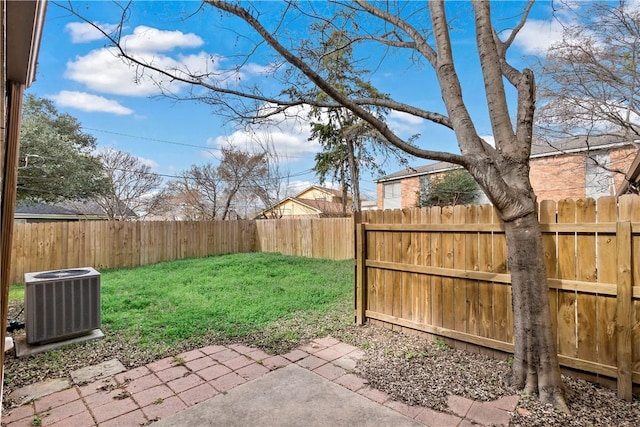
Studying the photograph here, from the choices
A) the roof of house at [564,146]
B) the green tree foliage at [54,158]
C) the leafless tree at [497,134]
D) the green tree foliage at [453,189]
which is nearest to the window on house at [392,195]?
the roof of house at [564,146]

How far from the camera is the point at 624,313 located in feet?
7.78

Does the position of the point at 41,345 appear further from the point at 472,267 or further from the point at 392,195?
the point at 392,195

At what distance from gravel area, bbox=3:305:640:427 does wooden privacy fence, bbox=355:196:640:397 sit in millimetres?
209

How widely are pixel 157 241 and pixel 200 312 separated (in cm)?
637

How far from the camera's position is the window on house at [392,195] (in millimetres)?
Answer: 19984

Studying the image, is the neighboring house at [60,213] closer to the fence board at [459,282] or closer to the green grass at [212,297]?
the green grass at [212,297]

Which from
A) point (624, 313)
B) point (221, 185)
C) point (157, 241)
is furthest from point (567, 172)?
point (221, 185)

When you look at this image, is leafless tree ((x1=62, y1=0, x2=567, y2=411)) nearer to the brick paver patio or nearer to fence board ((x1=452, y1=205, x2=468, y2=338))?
the brick paver patio

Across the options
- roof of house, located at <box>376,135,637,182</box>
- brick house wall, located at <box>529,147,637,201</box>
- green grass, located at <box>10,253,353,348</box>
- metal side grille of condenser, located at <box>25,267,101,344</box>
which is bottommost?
green grass, located at <box>10,253,353,348</box>

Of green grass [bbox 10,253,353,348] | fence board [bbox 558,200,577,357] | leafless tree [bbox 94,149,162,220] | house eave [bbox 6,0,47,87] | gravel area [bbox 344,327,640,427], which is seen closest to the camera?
house eave [bbox 6,0,47,87]

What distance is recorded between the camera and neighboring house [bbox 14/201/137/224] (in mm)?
17047

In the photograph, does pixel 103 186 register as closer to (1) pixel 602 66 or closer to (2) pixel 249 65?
(2) pixel 249 65

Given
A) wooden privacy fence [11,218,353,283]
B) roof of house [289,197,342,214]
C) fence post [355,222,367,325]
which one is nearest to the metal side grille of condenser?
fence post [355,222,367,325]

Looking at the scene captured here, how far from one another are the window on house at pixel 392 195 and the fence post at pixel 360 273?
16189 mm
